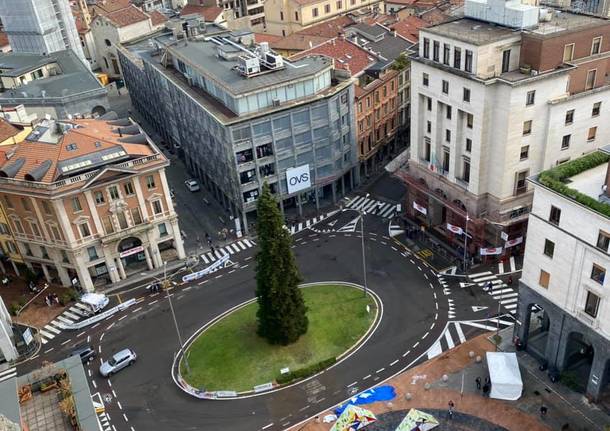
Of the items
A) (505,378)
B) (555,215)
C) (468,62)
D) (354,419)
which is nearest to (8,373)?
(354,419)

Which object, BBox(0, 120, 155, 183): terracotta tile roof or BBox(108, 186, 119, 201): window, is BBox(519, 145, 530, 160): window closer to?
BBox(0, 120, 155, 183): terracotta tile roof

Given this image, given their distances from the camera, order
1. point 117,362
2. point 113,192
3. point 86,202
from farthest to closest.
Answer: point 113,192, point 86,202, point 117,362

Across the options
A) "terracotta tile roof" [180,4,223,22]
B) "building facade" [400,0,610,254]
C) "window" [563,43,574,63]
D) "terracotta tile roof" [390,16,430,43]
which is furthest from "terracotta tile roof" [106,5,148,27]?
"window" [563,43,574,63]

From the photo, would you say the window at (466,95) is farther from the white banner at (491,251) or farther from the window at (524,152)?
the white banner at (491,251)

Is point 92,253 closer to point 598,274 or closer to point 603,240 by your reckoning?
point 598,274

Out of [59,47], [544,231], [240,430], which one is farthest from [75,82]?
[544,231]
